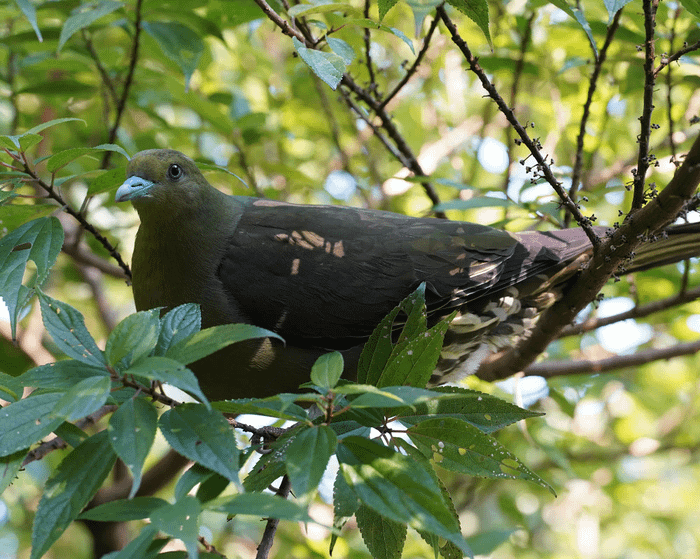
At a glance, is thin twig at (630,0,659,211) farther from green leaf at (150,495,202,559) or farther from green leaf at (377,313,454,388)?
green leaf at (150,495,202,559)

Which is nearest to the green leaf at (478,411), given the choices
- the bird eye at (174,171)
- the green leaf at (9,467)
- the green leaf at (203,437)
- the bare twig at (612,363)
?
the green leaf at (203,437)

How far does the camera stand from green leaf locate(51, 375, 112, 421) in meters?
1.25

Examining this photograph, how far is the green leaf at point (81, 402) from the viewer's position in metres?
1.25

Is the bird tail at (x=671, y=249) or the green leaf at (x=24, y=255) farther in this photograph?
the bird tail at (x=671, y=249)

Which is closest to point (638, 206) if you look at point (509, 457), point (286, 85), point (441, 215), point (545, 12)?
point (509, 457)

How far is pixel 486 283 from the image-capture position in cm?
305

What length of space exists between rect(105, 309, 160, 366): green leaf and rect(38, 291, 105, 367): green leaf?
60 mm

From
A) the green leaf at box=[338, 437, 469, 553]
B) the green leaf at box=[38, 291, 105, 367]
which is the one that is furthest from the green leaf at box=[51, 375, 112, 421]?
the green leaf at box=[338, 437, 469, 553]

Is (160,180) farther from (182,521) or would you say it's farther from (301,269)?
(182,521)

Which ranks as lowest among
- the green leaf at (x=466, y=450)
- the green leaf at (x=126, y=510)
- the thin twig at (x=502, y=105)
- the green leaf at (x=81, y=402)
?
the green leaf at (x=126, y=510)

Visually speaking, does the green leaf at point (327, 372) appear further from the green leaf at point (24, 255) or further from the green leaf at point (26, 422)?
the green leaf at point (24, 255)

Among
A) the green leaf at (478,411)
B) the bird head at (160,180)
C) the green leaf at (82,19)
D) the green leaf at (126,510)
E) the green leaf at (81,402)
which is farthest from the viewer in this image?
the bird head at (160,180)

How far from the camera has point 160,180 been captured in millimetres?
2895

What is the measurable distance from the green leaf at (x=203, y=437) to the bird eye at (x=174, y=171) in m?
1.76
